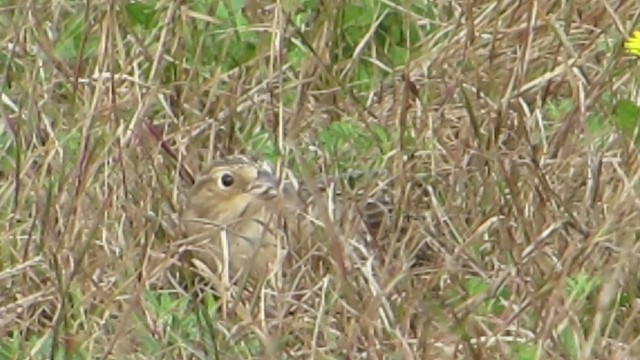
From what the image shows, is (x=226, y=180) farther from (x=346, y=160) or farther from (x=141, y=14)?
(x=141, y=14)

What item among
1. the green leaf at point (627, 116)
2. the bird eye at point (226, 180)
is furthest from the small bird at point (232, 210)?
the green leaf at point (627, 116)

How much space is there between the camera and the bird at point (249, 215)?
5.30 meters

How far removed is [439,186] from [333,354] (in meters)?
0.98

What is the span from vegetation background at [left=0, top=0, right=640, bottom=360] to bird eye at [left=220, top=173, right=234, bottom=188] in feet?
0.43

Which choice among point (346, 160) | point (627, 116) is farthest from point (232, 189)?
point (627, 116)

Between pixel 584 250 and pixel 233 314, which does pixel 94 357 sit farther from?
pixel 584 250

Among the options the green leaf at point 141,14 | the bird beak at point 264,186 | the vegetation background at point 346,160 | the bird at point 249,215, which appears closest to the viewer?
the vegetation background at point 346,160

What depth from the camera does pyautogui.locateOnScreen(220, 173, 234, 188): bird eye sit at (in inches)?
223

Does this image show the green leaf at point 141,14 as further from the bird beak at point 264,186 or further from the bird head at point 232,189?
the bird beak at point 264,186

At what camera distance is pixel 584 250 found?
499cm

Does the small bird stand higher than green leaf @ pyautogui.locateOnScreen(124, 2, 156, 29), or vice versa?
green leaf @ pyautogui.locateOnScreen(124, 2, 156, 29)

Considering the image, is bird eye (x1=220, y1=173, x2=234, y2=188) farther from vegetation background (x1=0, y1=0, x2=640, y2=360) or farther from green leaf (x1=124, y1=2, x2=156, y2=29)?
green leaf (x1=124, y1=2, x2=156, y2=29)

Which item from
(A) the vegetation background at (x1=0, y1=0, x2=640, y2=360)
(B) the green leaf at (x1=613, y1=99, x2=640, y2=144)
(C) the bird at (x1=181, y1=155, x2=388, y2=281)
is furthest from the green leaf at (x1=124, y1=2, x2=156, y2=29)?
(B) the green leaf at (x1=613, y1=99, x2=640, y2=144)

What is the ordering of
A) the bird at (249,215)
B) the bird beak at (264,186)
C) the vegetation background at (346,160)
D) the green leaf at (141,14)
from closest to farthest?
the vegetation background at (346,160), the bird at (249,215), the bird beak at (264,186), the green leaf at (141,14)
